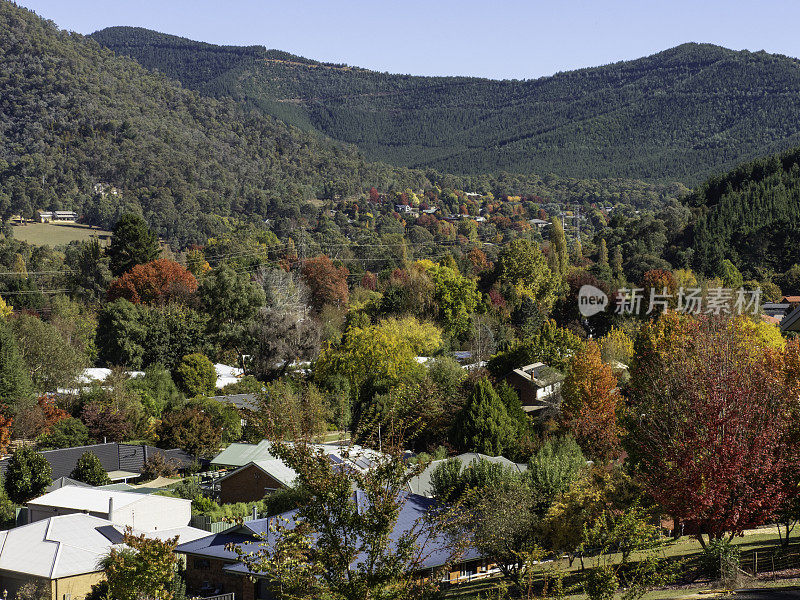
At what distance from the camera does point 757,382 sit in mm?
19844

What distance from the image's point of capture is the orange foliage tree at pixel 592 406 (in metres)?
42.0

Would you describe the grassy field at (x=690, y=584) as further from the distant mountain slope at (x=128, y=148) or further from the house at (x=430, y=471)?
the distant mountain slope at (x=128, y=148)

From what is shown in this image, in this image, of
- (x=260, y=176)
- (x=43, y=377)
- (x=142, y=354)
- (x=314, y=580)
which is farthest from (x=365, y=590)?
(x=260, y=176)

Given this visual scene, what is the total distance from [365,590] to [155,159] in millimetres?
143336

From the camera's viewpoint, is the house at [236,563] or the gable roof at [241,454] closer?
the house at [236,563]

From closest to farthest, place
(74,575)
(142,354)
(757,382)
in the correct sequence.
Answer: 1. (757,382)
2. (74,575)
3. (142,354)

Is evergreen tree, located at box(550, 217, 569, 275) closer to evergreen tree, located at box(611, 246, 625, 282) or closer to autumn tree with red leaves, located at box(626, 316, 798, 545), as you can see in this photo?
evergreen tree, located at box(611, 246, 625, 282)

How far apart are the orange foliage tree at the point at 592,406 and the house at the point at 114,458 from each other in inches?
737

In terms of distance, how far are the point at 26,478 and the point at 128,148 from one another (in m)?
114

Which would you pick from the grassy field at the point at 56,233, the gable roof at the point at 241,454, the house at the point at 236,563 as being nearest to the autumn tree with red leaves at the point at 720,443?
the house at the point at 236,563

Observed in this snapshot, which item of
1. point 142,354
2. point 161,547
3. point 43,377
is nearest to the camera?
point 161,547

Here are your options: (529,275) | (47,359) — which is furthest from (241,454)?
(529,275)

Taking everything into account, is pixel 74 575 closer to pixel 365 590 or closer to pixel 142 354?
pixel 365 590

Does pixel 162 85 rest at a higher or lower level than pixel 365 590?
higher
